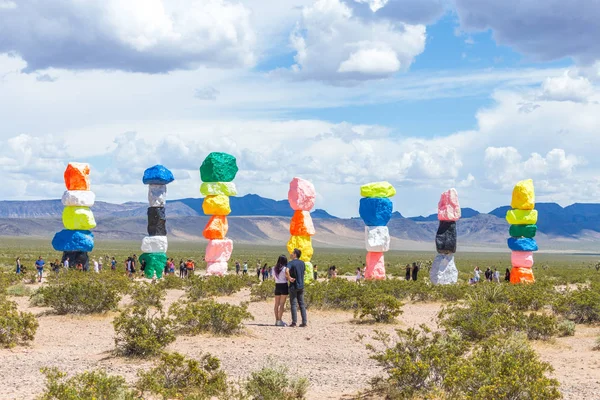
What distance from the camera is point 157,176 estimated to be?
31.8m

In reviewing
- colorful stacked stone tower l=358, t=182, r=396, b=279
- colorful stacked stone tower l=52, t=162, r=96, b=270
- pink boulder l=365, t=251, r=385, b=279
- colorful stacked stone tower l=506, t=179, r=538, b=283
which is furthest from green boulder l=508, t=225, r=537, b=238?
colorful stacked stone tower l=52, t=162, r=96, b=270

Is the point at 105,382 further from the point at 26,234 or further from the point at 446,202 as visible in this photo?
the point at 26,234

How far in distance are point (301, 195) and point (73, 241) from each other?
986 cm

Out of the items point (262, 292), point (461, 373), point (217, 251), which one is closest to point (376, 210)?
point (217, 251)

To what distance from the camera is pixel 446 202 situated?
28.6 meters

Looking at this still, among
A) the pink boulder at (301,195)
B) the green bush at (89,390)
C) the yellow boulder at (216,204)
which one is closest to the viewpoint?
the green bush at (89,390)

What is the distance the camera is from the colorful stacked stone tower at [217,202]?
99.5ft

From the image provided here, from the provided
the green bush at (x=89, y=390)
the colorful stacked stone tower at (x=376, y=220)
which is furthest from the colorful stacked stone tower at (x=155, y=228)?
the green bush at (x=89, y=390)

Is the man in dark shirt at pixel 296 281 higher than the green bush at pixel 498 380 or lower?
higher

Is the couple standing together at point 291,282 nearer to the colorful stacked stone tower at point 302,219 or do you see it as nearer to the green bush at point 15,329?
the green bush at point 15,329

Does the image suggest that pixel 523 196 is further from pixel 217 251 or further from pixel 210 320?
pixel 210 320

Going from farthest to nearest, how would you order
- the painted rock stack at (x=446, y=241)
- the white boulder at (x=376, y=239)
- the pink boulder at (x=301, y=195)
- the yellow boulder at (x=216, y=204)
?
the yellow boulder at (x=216, y=204), the painted rock stack at (x=446, y=241), the white boulder at (x=376, y=239), the pink boulder at (x=301, y=195)

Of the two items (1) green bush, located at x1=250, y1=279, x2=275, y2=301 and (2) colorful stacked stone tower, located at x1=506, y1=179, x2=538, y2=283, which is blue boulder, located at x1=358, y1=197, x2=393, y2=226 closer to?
(2) colorful stacked stone tower, located at x1=506, y1=179, x2=538, y2=283

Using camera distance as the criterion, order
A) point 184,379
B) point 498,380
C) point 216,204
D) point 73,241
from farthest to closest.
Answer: point 216,204, point 73,241, point 184,379, point 498,380
